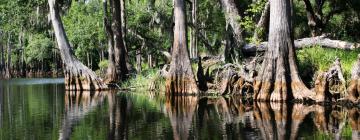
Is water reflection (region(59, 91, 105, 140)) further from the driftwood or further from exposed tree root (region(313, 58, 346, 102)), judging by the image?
exposed tree root (region(313, 58, 346, 102))

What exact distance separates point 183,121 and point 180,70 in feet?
26.1

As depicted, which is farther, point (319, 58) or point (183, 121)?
point (319, 58)

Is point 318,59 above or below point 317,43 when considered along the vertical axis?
below

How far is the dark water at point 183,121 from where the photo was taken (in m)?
11.8

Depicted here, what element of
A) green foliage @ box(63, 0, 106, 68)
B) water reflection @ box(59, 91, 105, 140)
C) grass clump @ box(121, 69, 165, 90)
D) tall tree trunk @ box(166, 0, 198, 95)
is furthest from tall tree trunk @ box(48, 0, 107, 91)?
green foliage @ box(63, 0, 106, 68)

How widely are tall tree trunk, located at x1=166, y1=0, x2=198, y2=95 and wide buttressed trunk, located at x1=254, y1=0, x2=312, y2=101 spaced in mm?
3928

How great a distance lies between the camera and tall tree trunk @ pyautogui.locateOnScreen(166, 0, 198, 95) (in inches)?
862

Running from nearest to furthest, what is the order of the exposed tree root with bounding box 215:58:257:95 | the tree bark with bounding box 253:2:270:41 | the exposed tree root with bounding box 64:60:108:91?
1. the exposed tree root with bounding box 215:58:257:95
2. the tree bark with bounding box 253:2:270:41
3. the exposed tree root with bounding box 64:60:108:91

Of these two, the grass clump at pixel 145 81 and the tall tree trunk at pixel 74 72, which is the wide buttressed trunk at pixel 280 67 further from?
the tall tree trunk at pixel 74 72

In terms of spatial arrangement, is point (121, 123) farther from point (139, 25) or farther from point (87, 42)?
point (87, 42)

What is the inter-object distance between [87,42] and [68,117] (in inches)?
1539

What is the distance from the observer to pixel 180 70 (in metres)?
22.0

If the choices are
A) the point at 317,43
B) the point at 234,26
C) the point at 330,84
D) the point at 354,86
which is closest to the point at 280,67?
the point at 330,84

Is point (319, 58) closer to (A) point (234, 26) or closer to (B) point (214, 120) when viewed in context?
(A) point (234, 26)
